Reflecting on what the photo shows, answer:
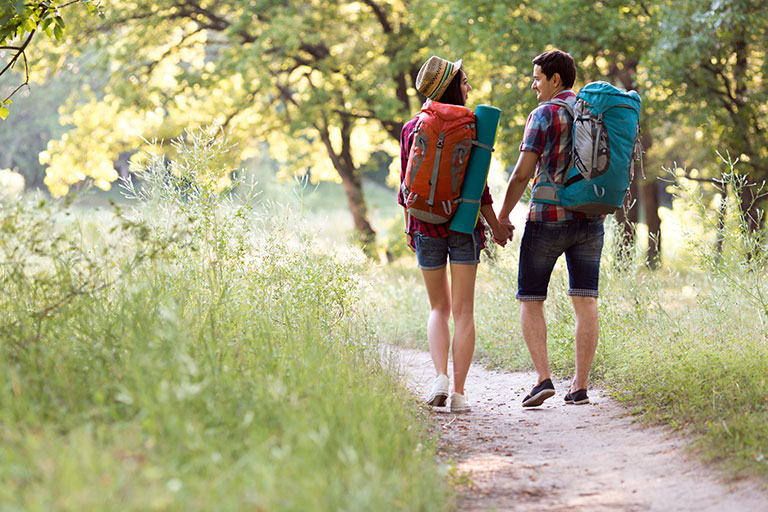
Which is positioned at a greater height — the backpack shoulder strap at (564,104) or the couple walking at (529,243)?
the backpack shoulder strap at (564,104)

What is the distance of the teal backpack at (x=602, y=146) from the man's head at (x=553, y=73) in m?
0.24

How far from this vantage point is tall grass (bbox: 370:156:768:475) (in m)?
3.89

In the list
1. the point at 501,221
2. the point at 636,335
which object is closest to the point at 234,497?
the point at 501,221

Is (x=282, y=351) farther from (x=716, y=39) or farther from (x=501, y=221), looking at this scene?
(x=716, y=39)

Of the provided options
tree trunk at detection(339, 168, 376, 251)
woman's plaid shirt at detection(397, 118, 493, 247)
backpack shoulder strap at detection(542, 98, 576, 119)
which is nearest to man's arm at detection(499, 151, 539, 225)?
woman's plaid shirt at detection(397, 118, 493, 247)

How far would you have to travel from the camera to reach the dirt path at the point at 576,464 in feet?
10.4

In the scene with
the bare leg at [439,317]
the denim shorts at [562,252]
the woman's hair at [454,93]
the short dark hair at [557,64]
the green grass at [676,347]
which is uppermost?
the short dark hair at [557,64]

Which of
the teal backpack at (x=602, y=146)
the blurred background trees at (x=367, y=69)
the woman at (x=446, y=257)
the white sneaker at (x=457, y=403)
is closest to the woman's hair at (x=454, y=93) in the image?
the woman at (x=446, y=257)

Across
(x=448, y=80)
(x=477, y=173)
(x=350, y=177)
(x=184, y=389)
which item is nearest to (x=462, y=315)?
(x=477, y=173)

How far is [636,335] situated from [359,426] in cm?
309

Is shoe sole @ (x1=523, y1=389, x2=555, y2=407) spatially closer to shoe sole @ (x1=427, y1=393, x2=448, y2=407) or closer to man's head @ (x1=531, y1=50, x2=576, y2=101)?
shoe sole @ (x1=427, y1=393, x2=448, y2=407)

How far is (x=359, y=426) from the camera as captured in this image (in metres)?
3.17

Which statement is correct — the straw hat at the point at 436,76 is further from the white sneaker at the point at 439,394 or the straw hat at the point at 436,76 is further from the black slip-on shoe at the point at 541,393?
the black slip-on shoe at the point at 541,393

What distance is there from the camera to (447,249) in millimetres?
4773
